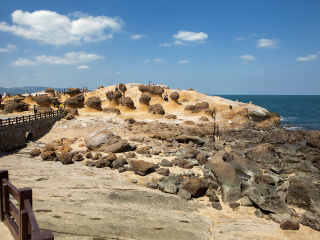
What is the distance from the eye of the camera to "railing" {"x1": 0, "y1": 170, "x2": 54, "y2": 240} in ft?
13.8

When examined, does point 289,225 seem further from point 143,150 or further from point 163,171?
point 143,150

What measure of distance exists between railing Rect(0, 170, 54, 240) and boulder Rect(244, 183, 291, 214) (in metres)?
10.9

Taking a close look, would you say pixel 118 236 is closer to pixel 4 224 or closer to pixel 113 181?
pixel 4 224

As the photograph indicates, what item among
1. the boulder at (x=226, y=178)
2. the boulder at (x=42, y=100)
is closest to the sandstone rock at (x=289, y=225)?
the boulder at (x=226, y=178)

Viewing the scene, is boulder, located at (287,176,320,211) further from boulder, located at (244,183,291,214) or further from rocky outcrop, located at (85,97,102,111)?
rocky outcrop, located at (85,97,102,111)

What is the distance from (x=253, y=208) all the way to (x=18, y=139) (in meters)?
22.2

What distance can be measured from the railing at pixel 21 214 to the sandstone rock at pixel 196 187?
965 centimetres

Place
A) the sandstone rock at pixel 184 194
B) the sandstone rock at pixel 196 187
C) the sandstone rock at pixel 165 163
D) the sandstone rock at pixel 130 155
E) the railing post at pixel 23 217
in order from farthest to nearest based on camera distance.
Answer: the sandstone rock at pixel 130 155, the sandstone rock at pixel 165 163, the sandstone rock at pixel 196 187, the sandstone rock at pixel 184 194, the railing post at pixel 23 217

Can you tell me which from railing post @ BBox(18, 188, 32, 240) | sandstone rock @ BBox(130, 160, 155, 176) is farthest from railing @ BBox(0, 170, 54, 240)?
sandstone rock @ BBox(130, 160, 155, 176)

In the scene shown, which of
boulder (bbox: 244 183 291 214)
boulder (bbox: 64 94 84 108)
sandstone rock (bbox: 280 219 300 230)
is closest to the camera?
sandstone rock (bbox: 280 219 300 230)

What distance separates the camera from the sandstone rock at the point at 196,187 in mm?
14062

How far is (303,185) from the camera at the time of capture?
13430 millimetres

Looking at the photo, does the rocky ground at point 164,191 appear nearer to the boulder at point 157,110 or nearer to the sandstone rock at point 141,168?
the sandstone rock at point 141,168

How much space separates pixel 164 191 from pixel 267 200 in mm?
5482
